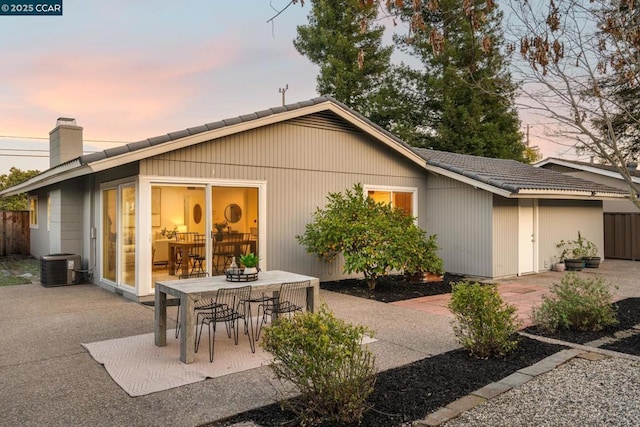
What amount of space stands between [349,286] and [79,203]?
6408 mm

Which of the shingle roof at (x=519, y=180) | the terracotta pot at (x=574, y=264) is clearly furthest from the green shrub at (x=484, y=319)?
the terracotta pot at (x=574, y=264)

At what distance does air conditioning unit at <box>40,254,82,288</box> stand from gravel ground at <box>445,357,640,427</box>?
8709 mm

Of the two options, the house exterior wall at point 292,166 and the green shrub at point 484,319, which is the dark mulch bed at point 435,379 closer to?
the green shrub at point 484,319

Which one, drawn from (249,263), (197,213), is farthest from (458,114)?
(249,263)

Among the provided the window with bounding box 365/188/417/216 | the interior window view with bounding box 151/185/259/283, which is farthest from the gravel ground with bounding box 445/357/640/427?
the window with bounding box 365/188/417/216

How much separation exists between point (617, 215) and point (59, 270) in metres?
16.2

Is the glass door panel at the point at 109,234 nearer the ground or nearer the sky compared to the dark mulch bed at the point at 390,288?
nearer the sky

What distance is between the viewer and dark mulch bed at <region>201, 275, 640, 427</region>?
3281 mm

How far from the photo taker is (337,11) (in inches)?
932

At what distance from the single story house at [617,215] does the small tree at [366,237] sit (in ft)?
30.2

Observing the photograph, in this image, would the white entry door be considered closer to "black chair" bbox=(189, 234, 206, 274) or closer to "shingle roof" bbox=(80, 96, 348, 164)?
"shingle roof" bbox=(80, 96, 348, 164)

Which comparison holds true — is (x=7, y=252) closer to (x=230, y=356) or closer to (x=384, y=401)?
(x=230, y=356)


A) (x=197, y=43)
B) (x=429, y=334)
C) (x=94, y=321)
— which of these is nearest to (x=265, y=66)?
(x=197, y=43)

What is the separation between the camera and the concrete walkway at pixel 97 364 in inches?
132
